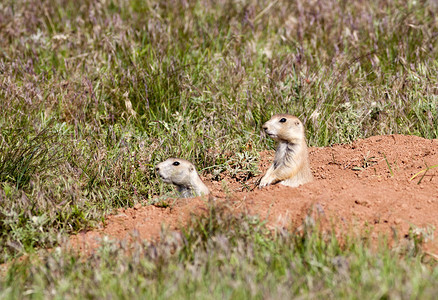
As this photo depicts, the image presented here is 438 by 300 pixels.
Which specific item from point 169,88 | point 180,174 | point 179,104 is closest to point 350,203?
point 180,174

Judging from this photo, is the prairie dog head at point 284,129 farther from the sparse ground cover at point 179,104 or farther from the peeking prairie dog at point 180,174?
the peeking prairie dog at point 180,174

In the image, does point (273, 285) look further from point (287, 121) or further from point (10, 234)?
point (287, 121)

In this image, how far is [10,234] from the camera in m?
4.62

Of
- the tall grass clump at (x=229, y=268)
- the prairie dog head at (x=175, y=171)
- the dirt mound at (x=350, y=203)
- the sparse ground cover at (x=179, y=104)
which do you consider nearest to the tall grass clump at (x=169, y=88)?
the sparse ground cover at (x=179, y=104)

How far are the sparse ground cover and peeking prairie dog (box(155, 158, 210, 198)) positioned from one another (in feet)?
0.98

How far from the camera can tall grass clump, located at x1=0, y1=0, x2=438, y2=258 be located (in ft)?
18.3

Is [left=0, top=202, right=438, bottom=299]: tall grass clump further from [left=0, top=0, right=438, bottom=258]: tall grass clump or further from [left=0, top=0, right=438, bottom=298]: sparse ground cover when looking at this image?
[left=0, top=0, right=438, bottom=258]: tall grass clump

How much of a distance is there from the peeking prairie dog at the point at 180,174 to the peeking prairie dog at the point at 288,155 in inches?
23.9

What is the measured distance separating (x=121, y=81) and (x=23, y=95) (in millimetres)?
1131

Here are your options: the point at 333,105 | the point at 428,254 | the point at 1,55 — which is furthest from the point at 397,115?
the point at 1,55

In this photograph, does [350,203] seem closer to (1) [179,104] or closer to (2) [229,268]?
(2) [229,268]

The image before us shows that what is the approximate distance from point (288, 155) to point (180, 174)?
1.04 m

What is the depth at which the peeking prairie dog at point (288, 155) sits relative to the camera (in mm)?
5742

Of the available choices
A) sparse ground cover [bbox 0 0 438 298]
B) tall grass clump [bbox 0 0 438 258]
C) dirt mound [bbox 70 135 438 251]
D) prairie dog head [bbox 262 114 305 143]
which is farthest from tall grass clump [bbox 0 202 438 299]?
prairie dog head [bbox 262 114 305 143]
